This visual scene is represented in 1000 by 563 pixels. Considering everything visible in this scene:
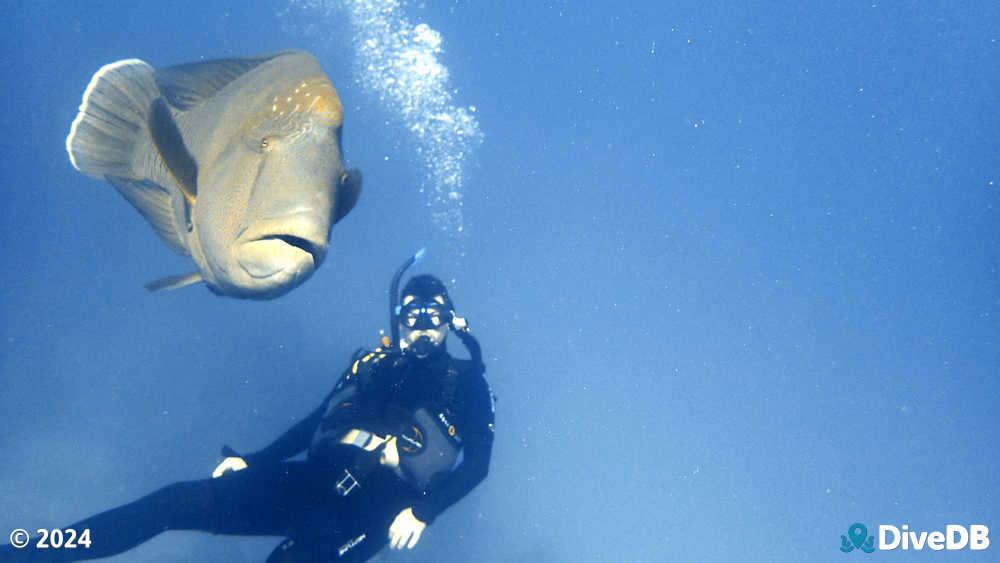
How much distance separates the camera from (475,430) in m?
5.38

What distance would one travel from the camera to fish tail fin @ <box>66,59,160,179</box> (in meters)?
2.58

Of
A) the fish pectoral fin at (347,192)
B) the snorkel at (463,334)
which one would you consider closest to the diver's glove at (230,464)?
the snorkel at (463,334)

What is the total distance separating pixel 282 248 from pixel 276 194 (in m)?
0.16

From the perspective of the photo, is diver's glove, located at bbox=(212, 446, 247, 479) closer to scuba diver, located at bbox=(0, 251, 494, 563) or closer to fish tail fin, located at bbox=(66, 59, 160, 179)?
scuba diver, located at bbox=(0, 251, 494, 563)

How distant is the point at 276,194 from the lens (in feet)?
5.24

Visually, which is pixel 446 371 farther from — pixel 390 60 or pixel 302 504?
pixel 390 60

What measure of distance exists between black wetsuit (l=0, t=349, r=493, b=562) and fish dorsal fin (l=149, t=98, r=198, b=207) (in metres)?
3.01

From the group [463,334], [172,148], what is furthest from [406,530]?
[172,148]

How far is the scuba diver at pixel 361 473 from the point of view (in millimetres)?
4246

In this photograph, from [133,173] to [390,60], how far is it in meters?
16.6

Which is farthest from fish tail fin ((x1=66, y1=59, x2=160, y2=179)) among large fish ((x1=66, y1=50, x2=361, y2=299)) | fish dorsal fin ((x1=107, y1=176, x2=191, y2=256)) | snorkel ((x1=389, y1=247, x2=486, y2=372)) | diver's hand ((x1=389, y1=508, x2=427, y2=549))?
diver's hand ((x1=389, y1=508, x2=427, y2=549))

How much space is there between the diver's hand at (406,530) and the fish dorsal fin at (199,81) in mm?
3513

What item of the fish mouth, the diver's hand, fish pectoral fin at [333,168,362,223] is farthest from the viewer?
the diver's hand

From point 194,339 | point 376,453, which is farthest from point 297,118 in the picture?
point 194,339
